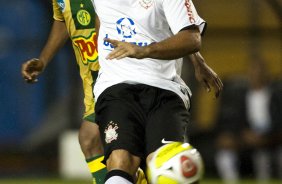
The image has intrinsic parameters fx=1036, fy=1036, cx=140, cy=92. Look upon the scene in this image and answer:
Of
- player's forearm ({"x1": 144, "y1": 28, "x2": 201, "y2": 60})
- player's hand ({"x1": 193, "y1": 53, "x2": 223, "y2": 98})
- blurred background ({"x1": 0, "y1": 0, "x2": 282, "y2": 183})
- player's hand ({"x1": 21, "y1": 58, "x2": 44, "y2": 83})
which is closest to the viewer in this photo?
player's forearm ({"x1": 144, "y1": 28, "x2": 201, "y2": 60})

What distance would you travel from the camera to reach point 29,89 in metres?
13.8

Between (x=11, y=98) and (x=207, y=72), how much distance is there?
7.25 metres

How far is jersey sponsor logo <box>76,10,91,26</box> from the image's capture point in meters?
7.40

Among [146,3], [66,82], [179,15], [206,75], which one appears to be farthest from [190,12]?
[66,82]

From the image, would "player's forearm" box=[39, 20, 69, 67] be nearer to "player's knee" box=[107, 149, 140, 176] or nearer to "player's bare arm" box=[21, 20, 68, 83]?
"player's bare arm" box=[21, 20, 68, 83]

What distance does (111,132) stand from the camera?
6.09 metres

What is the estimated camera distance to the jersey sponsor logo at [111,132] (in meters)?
6.07

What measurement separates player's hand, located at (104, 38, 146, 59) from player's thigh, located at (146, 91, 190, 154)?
1.62 ft

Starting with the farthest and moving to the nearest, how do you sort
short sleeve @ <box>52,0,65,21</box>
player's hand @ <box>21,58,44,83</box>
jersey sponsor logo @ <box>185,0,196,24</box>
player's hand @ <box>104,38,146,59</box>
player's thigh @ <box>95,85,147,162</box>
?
short sleeve @ <box>52,0,65,21</box> → player's hand @ <box>21,58,44,83</box> → jersey sponsor logo @ <box>185,0,196,24</box> → player's thigh @ <box>95,85,147,162</box> → player's hand @ <box>104,38,146,59</box>

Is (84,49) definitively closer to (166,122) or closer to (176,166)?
(166,122)

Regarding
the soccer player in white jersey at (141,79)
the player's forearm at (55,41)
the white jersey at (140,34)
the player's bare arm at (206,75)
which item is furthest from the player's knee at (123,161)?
the player's forearm at (55,41)

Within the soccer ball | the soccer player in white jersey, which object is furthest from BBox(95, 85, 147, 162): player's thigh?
the soccer ball

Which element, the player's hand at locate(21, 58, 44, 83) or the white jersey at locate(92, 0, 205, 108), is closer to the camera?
the white jersey at locate(92, 0, 205, 108)

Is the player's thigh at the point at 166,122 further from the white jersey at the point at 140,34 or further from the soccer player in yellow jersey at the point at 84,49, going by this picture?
the soccer player in yellow jersey at the point at 84,49
